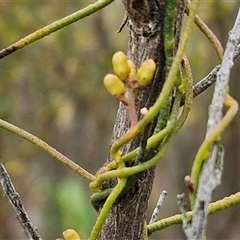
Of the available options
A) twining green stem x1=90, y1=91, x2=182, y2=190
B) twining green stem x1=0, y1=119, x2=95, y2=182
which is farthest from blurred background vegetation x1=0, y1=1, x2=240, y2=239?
twining green stem x1=90, y1=91, x2=182, y2=190

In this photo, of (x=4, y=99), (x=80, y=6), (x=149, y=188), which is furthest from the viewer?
(x=80, y=6)

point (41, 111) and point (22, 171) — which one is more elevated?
point (41, 111)

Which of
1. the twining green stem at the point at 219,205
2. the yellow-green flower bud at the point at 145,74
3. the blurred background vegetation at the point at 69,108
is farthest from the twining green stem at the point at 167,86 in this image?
the blurred background vegetation at the point at 69,108

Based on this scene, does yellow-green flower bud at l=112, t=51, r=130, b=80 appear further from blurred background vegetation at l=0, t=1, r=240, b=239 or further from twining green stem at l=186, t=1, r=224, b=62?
blurred background vegetation at l=0, t=1, r=240, b=239

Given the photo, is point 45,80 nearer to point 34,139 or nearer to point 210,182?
point 34,139

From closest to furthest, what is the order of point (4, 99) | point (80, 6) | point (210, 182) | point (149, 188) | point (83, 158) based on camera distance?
point (210, 182)
point (149, 188)
point (4, 99)
point (80, 6)
point (83, 158)

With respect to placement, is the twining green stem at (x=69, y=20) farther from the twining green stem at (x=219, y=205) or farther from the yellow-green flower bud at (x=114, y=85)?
the twining green stem at (x=219, y=205)

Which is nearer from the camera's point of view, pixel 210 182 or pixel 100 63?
pixel 210 182

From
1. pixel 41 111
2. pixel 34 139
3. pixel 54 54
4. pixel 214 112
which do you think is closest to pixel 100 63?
pixel 54 54
